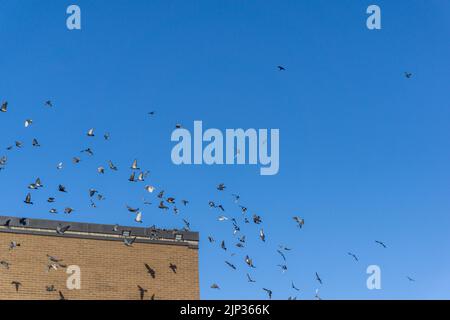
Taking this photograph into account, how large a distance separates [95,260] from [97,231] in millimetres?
1156

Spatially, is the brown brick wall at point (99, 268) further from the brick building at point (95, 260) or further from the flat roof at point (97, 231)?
the flat roof at point (97, 231)

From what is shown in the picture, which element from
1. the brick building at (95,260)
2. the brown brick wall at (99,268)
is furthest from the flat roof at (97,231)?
the brown brick wall at (99,268)

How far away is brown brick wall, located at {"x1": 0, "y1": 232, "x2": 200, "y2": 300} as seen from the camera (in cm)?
2905

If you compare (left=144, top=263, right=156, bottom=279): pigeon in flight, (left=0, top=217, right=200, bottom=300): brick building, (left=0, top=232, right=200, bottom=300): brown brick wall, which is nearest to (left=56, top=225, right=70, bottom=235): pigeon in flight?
(left=0, top=217, right=200, bottom=300): brick building

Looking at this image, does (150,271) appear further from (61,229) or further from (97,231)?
(61,229)

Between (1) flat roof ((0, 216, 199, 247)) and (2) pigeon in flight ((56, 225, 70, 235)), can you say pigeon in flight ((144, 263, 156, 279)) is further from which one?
(2) pigeon in flight ((56, 225, 70, 235))

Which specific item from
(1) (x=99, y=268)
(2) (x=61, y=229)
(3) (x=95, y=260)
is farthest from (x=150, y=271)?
(2) (x=61, y=229)

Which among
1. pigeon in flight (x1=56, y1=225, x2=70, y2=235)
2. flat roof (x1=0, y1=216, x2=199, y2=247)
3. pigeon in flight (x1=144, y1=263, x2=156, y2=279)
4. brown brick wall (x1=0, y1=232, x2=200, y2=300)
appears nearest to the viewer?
brown brick wall (x1=0, y1=232, x2=200, y2=300)

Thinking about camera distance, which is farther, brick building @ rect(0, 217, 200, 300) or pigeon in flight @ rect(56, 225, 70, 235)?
pigeon in flight @ rect(56, 225, 70, 235)

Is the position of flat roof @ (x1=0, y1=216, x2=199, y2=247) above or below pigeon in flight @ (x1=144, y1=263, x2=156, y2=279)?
above

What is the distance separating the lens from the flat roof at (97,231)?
96.7 feet
